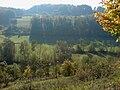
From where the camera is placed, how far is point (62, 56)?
129 meters

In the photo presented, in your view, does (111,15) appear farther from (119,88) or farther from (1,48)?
(1,48)

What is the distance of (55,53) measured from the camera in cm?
13475

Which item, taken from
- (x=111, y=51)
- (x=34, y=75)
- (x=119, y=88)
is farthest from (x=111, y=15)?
(x=111, y=51)

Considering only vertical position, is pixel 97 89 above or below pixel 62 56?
above

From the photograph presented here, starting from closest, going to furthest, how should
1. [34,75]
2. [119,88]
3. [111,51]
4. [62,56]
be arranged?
[119,88], [34,75], [62,56], [111,51]

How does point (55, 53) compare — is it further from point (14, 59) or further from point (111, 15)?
point (111, 15)

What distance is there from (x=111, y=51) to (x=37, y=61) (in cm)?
6369

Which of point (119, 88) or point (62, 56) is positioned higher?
point (119, 88)

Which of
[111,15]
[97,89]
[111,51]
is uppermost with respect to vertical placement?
[111,15]

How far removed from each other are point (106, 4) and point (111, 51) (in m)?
150

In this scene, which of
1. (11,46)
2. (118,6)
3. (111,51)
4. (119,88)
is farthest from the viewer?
(111,51)

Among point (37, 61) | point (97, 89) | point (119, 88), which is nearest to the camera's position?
point (119, 88)

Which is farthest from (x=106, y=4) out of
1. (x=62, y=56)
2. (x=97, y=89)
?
(x=62, y=56)

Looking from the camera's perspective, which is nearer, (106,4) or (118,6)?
(118,6)
